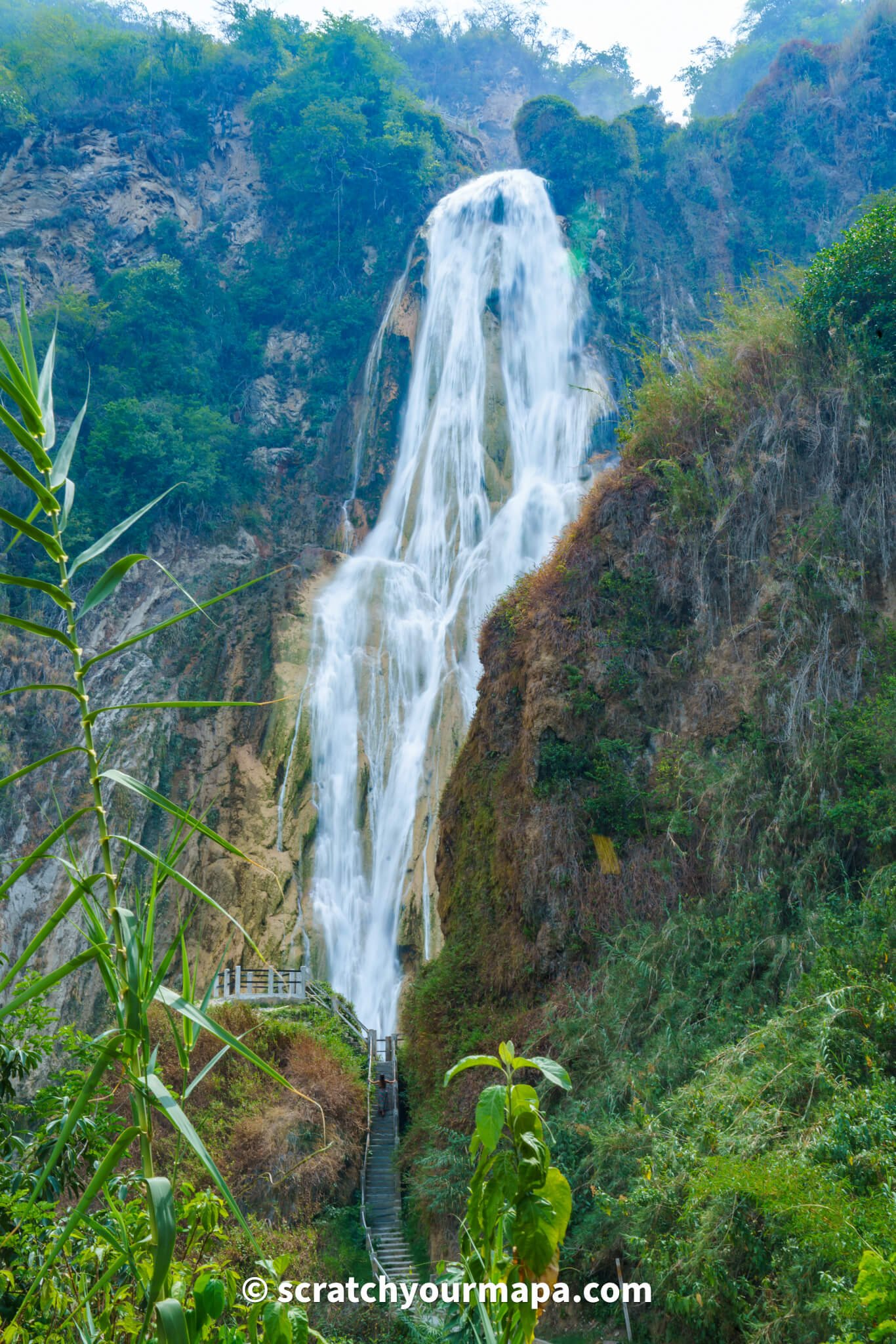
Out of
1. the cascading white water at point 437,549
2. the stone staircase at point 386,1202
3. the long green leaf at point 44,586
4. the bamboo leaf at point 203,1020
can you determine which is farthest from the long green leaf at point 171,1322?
the cascading white water at point 437,549

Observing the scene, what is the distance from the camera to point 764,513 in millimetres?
14031

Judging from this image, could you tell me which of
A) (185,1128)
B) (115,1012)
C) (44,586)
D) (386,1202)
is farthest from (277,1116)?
(44,586)

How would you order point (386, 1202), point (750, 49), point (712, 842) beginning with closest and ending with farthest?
point (712, 842)
point (386, 1202)
point (750, 49)

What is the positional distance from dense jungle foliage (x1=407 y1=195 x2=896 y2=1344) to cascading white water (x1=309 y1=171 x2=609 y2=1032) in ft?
22.8

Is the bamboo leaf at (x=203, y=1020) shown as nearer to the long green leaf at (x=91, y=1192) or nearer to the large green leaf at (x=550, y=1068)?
the long green leaf at (x=91, y=1192)

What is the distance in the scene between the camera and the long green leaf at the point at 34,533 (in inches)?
87.7

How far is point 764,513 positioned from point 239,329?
29334 millimetres

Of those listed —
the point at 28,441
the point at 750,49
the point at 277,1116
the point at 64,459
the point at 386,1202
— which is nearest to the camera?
the point at 28,441

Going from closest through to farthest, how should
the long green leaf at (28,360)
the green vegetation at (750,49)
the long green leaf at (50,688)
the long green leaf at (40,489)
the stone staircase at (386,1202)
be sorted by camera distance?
1. the long green leaf at (50,688)
2. the long green leaf at (40,489)
3. the long green leaf at (28,360)
4. the stone staircase at (386,1202)
5. the green vegetation at (750,49)

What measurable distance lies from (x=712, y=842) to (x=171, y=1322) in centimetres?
1097

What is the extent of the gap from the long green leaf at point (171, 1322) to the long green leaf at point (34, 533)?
1.46 meters

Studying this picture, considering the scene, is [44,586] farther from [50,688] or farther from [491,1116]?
[491,1116]

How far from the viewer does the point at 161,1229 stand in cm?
184

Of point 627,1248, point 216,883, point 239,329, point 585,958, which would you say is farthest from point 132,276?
point 627,1248
